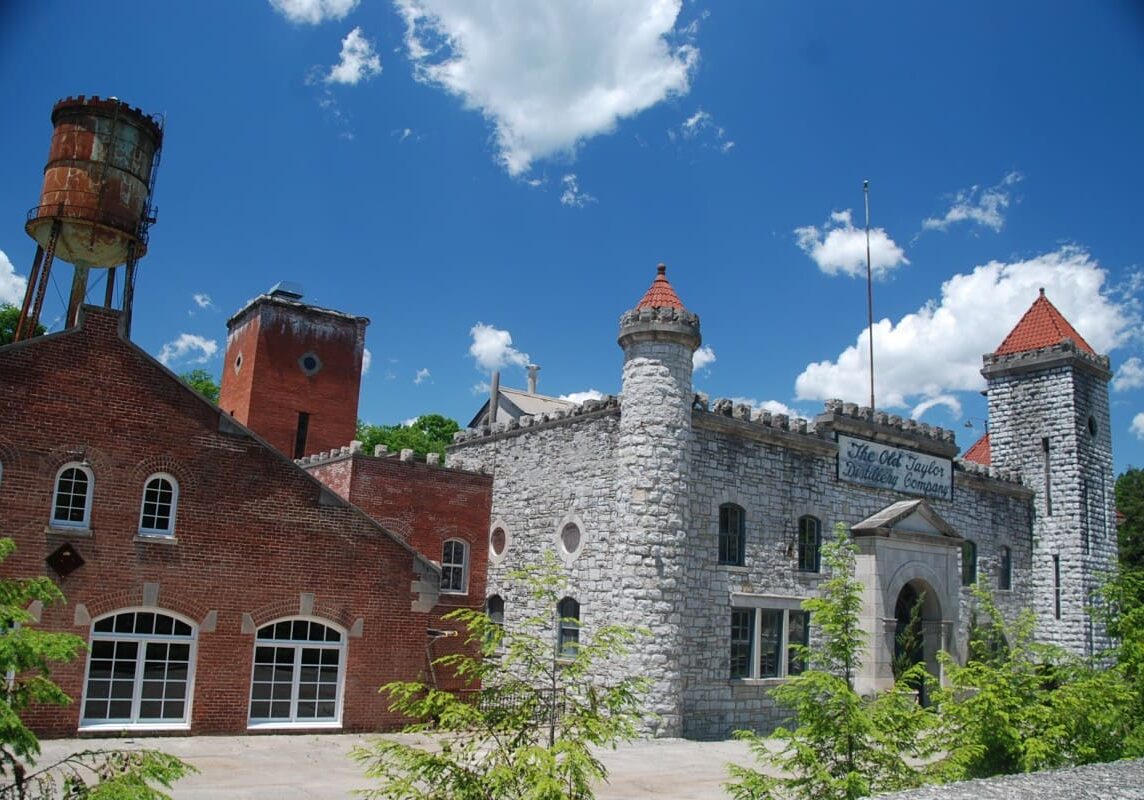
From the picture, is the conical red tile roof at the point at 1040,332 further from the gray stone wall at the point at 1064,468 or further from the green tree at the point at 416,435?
the green tree at the point at 416,435

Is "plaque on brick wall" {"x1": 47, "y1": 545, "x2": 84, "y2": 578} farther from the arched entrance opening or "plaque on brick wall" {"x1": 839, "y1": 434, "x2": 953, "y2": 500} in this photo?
the arched entrance opening

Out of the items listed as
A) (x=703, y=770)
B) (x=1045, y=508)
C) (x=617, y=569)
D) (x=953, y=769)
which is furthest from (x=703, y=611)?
(x=1045, y=508)

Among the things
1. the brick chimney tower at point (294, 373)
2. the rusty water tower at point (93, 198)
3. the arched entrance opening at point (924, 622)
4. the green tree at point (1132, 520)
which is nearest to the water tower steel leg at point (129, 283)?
the rusty water tower at point (93, 198)

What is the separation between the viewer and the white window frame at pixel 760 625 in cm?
2112

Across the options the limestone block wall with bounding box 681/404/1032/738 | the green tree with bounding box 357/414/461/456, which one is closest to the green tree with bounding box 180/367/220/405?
the green tree with bounding box 357/414/461/456

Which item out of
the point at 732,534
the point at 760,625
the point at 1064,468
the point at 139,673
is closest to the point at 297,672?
the point at 139,673

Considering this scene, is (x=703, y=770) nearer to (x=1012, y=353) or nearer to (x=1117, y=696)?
(x=1117, y=696)

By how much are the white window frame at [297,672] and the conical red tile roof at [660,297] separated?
9178 mm

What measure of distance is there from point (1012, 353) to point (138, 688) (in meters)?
26.8

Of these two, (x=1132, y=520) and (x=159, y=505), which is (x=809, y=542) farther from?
(x=1132, y=520)

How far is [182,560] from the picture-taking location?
1675 centimetres

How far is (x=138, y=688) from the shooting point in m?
16.1

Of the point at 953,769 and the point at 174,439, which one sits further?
the point at 174,439

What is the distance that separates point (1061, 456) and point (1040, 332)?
411cm
